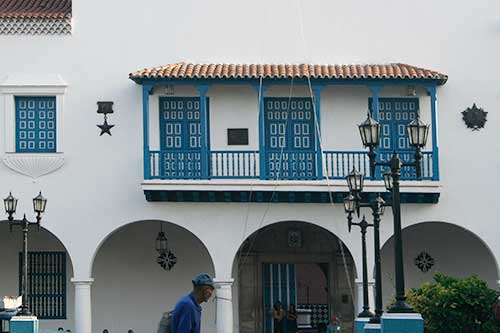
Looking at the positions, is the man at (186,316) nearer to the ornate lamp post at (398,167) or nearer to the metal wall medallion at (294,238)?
the ornate lamp post at (398,167)

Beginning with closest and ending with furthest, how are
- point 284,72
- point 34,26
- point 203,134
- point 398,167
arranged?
point 398,167, point 203,134, point 284,72, point 34,26

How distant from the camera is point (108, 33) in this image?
27.2m

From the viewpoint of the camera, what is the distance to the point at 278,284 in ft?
96.2

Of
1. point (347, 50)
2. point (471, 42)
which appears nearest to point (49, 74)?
point (347, 50)

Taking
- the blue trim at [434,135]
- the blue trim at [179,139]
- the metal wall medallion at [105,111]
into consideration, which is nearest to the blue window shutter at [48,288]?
the metal wall medallion at [105,111]

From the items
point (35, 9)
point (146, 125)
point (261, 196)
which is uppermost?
point (35, 9)

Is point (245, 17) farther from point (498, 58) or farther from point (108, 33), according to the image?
point (498, 58)

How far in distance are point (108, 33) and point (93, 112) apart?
1819 mm

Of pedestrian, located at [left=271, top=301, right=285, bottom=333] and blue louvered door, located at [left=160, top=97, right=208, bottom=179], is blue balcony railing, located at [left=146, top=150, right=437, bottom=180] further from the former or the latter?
pedestrian, located at [left=271, top=301, right=285, bottom=333]

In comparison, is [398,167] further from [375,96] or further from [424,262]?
[424,262]

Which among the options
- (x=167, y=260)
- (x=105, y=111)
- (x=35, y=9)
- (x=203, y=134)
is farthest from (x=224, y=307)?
(x=35, y=9)

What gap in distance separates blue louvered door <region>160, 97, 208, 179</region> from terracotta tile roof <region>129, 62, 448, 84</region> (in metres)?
0.76

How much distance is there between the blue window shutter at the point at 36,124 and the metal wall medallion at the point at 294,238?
19.7ft

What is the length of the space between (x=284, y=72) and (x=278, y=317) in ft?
19.0
